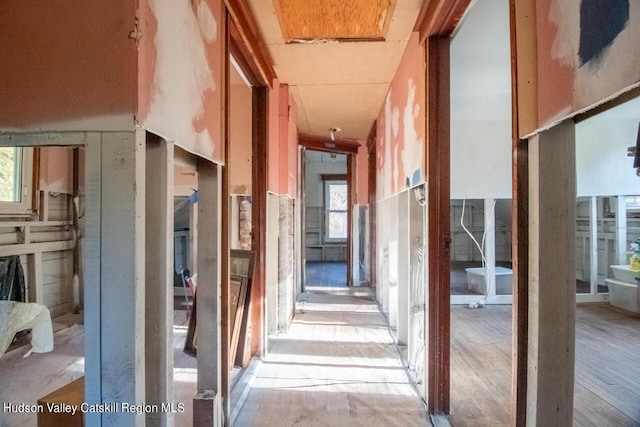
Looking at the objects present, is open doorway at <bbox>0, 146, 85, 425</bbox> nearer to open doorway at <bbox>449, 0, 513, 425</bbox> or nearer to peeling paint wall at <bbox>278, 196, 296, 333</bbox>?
A: peeling paint wall at <bbox>278, 196, 296, 333</bbox>

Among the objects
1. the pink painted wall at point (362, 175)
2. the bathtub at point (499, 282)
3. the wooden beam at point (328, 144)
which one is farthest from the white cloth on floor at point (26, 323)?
the bathtub at point (499, 282)

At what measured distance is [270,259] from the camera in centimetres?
343

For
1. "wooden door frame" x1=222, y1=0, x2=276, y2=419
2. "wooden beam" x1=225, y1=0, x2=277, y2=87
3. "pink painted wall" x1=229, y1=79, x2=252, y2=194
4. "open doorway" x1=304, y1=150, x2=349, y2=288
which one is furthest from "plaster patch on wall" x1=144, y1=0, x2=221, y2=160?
"open doorway" x1=304, y1=150, x2=349, y2=288

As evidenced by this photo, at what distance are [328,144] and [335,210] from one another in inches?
177

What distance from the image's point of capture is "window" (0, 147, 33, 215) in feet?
12.1

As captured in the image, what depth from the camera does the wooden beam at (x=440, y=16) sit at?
77.0 inches

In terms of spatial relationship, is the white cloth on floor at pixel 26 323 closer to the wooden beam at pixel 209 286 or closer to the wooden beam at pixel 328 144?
the wooden beam at pixel 209 286

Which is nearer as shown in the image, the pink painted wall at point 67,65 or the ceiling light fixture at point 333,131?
the pink painted wall at point 67,65

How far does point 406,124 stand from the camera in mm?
2953

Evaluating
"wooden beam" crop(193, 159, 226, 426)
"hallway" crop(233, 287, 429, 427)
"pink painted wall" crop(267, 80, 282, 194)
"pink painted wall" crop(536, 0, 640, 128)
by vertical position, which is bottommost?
"hallway" crop(233, 287, 429, 427)

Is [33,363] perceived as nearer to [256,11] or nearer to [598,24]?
[256,11]

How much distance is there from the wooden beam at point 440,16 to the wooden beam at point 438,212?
0.24 ft

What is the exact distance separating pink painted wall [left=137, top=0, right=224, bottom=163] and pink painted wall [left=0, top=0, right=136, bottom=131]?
5cm

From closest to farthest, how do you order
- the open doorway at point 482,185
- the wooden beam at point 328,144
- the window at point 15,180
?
the open doorway at point 482,185 → the window at point 15,180 → the wooden beam at point 328,144
